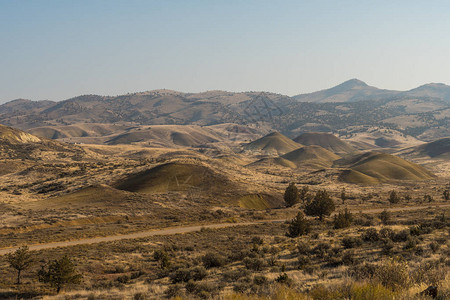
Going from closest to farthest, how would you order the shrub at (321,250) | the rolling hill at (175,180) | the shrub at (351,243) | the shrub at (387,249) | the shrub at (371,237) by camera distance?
the shrub at (387,249)
the shrub at (321,250)
the shrub at (351,243)
the shrub at (371,237)
the rolling hill at (175,180)

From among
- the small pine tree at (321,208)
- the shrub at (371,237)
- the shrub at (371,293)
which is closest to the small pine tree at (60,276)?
the shrub at (371,293)

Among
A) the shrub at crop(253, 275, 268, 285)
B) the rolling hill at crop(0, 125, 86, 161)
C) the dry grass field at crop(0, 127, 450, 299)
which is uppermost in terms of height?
the rolling hill at crop(0, 125, 86, 161)

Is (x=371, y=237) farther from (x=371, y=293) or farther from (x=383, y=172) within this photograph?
(x=383, y=172)

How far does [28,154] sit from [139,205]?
111702mm

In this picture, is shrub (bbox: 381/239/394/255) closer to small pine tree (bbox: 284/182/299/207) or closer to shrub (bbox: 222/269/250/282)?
shrub (bbox: 222/269/250/282)

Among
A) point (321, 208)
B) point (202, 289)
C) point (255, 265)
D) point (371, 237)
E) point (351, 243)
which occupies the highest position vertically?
point (202, 289)

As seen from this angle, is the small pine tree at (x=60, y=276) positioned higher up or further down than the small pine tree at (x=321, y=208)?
higher up

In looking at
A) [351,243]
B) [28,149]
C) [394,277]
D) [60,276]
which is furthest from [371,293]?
[28,149]

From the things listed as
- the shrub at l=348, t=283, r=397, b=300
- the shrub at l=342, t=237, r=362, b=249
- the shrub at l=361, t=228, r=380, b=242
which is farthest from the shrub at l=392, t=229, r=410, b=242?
the shrub at l=348, t=283, r=397, b=300

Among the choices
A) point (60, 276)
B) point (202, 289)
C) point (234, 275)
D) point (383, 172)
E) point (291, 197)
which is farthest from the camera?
point (383, 172)

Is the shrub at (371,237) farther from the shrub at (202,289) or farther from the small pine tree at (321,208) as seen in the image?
the small pine tree at (321,208)

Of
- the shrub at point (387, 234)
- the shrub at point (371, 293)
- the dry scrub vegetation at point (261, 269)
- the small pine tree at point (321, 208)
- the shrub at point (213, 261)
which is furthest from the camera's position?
the small pine tree at point (321, 208)

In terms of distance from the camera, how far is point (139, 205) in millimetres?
62375

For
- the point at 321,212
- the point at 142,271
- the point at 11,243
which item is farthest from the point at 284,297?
the point at 321,212
